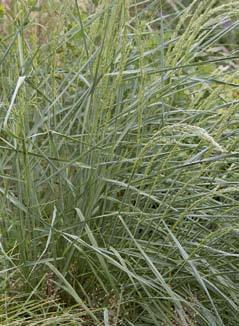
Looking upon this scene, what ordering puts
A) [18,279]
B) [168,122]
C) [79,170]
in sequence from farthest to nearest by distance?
[168,122] < [79,170] < [18,279]

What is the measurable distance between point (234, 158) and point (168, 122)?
0.46 m

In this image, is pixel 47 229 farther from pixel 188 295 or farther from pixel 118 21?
pixel 118 21

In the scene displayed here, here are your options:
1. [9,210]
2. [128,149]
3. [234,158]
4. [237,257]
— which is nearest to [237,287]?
[237,257]

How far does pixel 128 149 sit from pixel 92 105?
0.88ft

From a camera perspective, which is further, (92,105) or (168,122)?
(168,122)

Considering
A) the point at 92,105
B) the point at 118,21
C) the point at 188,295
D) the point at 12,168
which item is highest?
the point at 118,21

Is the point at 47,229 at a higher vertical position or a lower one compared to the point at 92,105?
lower

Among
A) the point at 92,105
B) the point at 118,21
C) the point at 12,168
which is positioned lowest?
the point at 12,168

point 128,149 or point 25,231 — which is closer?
point 25,231

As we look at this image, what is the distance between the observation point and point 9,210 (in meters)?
3.28

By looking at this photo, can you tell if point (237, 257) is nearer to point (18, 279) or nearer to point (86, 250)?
point (86, 250)

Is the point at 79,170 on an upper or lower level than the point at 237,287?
upper

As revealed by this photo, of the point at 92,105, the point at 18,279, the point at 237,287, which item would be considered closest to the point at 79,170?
the point at 92,105

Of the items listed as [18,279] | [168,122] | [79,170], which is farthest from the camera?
[168,122]
